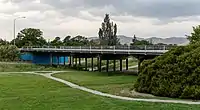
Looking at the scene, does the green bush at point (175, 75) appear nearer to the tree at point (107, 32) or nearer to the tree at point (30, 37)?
the tree at point (30, 37)

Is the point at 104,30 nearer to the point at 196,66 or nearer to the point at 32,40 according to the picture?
the point at 32,40

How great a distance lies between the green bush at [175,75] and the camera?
2409 cm

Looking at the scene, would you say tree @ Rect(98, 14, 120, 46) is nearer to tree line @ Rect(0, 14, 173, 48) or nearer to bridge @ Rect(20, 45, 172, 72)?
tree line @ Rect(0, 14, 173, 48)

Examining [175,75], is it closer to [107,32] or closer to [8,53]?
[8,53]

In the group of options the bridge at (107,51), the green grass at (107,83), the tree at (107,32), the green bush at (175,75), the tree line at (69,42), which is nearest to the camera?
the green bush at (175,75)

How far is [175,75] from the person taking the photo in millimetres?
25203

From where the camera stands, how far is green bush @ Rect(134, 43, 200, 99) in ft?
79.0

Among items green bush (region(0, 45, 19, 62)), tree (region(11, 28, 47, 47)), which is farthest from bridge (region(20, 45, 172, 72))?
tree (region(11, 28, 47, 47))

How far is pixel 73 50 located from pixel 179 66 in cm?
4923

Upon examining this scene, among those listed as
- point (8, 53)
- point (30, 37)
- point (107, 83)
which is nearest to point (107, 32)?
point (30, 37)

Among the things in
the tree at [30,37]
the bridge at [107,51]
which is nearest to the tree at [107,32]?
the tree at [30,37]

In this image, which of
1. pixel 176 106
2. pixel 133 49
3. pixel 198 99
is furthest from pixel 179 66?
pixel 133 49

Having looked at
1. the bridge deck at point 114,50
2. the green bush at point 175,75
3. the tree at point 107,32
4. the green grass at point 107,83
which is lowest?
the green grass at point 107,83

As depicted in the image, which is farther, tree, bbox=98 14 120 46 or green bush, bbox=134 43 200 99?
tree, bbox=98 14 120 46
